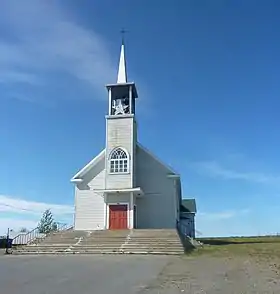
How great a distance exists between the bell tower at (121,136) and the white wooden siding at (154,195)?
131 cm

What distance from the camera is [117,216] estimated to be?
29.4 metres

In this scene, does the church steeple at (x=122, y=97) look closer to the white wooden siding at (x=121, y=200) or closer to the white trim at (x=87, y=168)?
the white trim at (x=87, y=168)

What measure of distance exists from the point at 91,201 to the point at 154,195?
479cm

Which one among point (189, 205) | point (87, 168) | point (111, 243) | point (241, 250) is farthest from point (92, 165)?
point (189, 205)

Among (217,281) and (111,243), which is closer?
(217,281)

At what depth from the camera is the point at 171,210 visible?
2994cm

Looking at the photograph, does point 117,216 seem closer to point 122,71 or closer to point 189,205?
point 122,71

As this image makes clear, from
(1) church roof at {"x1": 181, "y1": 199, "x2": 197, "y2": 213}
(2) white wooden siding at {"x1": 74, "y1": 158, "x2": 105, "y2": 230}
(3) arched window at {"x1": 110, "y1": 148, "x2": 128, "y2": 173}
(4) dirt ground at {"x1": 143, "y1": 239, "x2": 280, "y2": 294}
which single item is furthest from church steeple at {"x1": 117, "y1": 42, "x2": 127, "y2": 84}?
(4) dirt ground at {"x1": 143, "y1": 239, "x2": 280, "y2": 294}

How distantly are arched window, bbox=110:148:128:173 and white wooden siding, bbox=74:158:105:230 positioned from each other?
131 centimetres

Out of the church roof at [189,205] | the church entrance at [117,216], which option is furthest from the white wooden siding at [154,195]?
the church roof at [189,205]

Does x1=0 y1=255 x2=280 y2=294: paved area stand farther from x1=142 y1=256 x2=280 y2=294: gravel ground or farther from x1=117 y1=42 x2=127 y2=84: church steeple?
x1=117 y1=42 x2=127 y2=84: church steeple

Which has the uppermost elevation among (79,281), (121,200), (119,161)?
(119,161)

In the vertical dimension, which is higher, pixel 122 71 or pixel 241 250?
pixel 122 71

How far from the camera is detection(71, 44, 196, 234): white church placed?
96.7 ft
